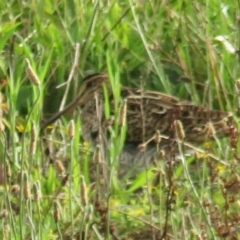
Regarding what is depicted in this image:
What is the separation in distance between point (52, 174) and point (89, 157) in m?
0.63

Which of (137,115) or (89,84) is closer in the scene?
(89,84)

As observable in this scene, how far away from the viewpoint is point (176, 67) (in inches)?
212

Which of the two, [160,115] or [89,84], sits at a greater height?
[89,84]

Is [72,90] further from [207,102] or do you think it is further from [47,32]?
[207,102]

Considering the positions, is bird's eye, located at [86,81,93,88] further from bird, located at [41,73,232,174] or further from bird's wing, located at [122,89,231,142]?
bird's wing, located at [122,89,231,142]

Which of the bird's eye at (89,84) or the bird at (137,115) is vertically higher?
the bird's eye at (89,84)

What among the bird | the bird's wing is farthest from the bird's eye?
the bird's wing

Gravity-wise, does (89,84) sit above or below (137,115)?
above

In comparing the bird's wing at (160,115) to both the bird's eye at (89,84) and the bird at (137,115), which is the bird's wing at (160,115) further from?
the bird's eye at (89,84)

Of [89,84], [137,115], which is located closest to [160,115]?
[137,115]

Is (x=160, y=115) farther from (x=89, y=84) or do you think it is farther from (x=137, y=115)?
(x=89, y=84)

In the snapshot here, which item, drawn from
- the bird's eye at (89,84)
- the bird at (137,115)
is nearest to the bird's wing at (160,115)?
the bird at (137,115)

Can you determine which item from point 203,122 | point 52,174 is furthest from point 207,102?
point 52,174

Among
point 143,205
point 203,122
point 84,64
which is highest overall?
point 84,64
